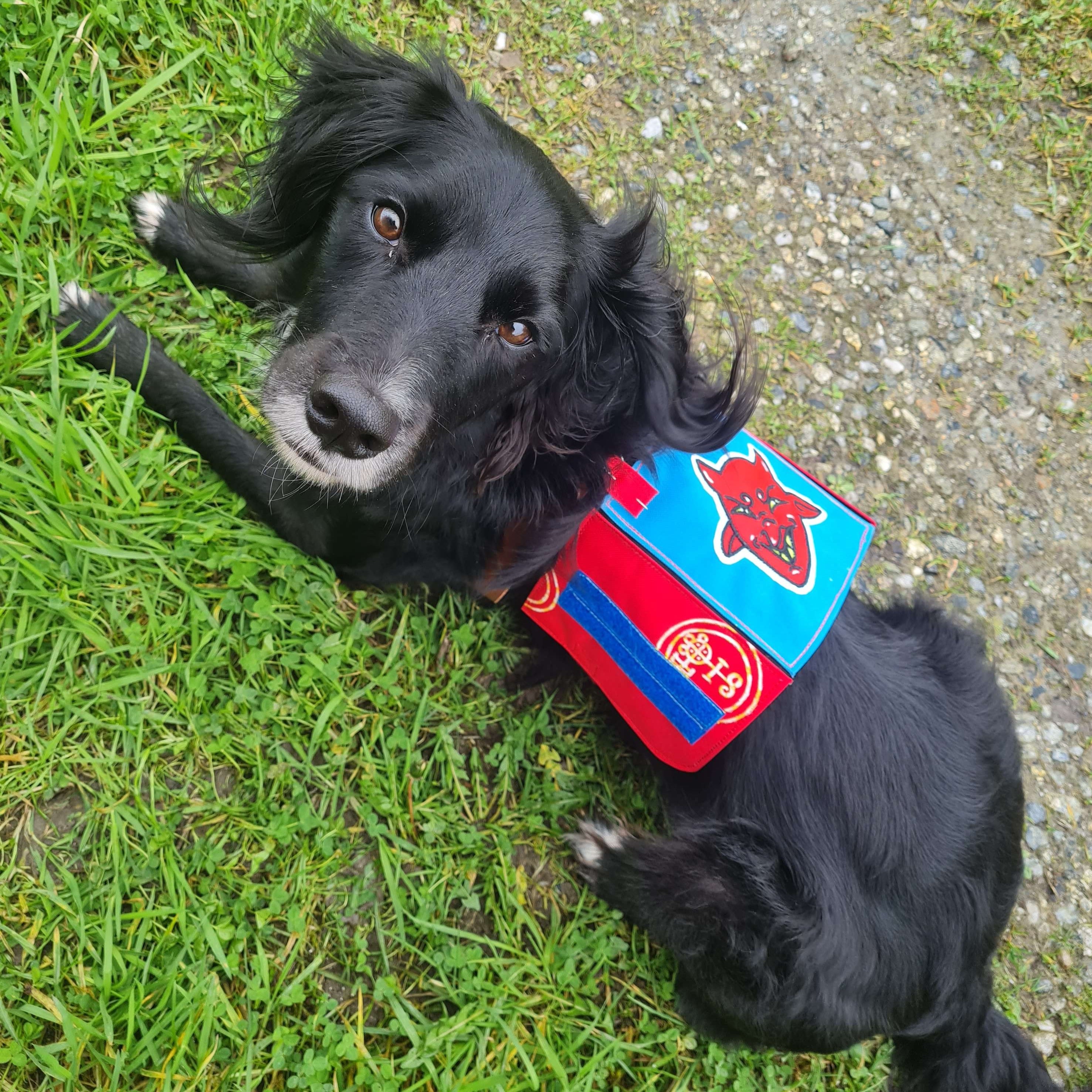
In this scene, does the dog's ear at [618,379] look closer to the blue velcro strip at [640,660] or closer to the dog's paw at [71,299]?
the blue velcro strip at [640,660]

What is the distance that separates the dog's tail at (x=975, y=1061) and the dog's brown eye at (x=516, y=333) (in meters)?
2.57

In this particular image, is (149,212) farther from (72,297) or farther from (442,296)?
(442,296)

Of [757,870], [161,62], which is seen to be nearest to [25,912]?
[757,870]

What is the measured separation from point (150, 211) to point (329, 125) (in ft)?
3.36

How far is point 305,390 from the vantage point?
6.79 feet

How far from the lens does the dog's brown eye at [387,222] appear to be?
215cm

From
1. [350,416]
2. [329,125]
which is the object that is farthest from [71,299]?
[350,416]

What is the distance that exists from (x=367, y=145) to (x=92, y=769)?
7.02 ft

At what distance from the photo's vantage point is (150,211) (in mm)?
2936

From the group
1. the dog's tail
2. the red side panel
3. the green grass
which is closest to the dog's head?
the red side panel

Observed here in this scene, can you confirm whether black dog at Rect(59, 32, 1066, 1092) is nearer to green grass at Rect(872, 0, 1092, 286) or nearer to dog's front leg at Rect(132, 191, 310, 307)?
dog's front leg at Rect(132, 191, 310, 307)

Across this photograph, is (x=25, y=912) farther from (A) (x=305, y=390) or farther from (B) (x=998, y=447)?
(B) (x=998, y=447)

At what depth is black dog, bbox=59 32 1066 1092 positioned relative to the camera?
7.02 feet

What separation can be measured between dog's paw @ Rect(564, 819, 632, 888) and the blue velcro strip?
0.63 meters
